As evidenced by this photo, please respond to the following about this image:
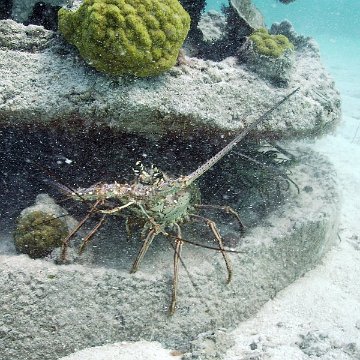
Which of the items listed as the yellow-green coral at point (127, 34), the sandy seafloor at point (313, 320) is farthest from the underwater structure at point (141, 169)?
the sandy seafloor at point (313, 320)

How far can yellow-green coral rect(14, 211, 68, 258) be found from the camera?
125 inches

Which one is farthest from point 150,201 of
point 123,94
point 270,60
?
point 270,60

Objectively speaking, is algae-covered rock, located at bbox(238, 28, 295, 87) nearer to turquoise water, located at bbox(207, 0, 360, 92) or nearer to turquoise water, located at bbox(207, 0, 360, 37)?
turquoise water, located at bbox(207, 0, 360, 92)

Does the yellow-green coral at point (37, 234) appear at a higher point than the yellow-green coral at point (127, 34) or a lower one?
lower

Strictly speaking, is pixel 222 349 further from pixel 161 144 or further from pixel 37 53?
pixel 37 53

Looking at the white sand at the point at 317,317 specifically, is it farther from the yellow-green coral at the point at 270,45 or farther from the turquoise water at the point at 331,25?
the turquoise water at the point at 331,25

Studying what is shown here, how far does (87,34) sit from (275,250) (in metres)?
2.72

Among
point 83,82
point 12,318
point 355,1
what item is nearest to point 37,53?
point 83,82

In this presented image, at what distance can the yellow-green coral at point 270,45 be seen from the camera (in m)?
4.25

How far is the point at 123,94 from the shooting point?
325 centimetres

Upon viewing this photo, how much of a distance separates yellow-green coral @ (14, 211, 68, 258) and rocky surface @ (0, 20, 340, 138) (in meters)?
0.86

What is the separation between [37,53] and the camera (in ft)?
11.6

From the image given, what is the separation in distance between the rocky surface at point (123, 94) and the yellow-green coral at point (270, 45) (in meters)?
0.38

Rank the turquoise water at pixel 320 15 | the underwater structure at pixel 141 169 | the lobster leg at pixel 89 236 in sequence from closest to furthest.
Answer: the underwater structure at pixel 141 169 < the lobster leg at pixel 89 236 < the turquoise water at pixel 320 15
